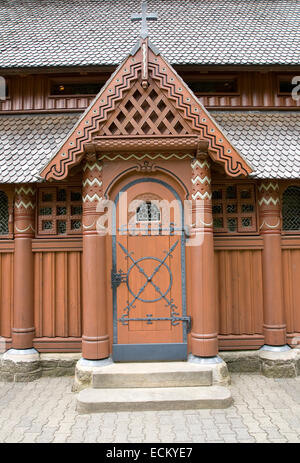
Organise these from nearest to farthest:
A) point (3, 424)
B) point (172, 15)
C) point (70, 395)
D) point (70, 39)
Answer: point (3, 424) → point (70, 395) → point (70, 39) → point (172, 15)

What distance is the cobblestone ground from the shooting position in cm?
404

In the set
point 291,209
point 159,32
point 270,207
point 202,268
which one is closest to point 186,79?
point 159,32

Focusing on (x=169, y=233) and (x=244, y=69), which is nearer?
(x=169, y=233)

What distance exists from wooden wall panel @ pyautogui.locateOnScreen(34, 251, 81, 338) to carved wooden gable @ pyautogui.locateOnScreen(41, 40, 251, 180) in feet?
5.79

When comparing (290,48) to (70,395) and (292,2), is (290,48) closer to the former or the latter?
(292,2)

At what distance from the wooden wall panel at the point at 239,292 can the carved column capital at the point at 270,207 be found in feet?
1.62

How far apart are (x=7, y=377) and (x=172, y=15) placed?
356 inches

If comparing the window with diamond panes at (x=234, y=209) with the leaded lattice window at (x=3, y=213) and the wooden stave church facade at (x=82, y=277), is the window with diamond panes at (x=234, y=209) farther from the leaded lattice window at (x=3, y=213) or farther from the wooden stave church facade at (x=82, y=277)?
the leaded lattice window at (x=3, y=213)

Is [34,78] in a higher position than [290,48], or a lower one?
lower

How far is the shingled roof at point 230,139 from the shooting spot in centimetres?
583

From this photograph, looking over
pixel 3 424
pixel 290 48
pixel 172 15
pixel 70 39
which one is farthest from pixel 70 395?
pixel 172 15

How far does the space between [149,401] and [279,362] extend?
8.19ft

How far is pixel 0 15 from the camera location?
9219 mm

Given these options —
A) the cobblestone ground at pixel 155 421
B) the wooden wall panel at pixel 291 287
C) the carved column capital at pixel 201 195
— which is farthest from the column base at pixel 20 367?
the wooden wall panel at pixel 291 287
